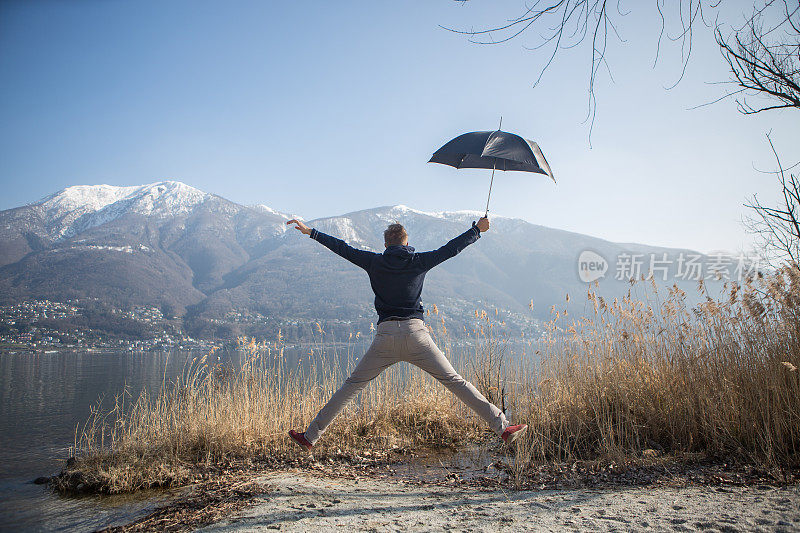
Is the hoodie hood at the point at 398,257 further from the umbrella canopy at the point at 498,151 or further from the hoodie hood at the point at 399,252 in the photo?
the umbrella canopy at the point at 498,151

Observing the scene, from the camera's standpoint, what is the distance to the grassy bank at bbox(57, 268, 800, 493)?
4.15 meters

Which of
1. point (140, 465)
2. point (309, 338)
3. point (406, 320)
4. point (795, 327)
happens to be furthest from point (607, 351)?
point (309, 338)

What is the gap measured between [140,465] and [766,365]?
6.27 m

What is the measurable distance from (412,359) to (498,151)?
231 centimetres

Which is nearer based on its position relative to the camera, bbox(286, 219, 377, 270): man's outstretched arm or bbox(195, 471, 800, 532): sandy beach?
bbox(195, 471, 800, 532): sandy beach

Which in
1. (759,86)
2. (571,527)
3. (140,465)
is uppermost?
(759,86)

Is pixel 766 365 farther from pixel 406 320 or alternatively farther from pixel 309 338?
pixel 309 338

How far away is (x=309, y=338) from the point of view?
103688 mm

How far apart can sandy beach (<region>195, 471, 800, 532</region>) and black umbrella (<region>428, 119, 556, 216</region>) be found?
271cm

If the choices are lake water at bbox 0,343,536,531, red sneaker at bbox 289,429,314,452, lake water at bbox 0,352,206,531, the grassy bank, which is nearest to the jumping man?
red sneaker at bbox 289,429,314,452

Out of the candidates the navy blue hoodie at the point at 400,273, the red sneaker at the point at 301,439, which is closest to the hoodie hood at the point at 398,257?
the navy blue hoodie at the point at 400,273

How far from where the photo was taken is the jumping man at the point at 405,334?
390 cm

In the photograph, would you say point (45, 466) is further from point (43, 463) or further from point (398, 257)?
point (398, 257)

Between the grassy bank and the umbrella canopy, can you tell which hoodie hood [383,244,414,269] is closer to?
the umbrella canopy
